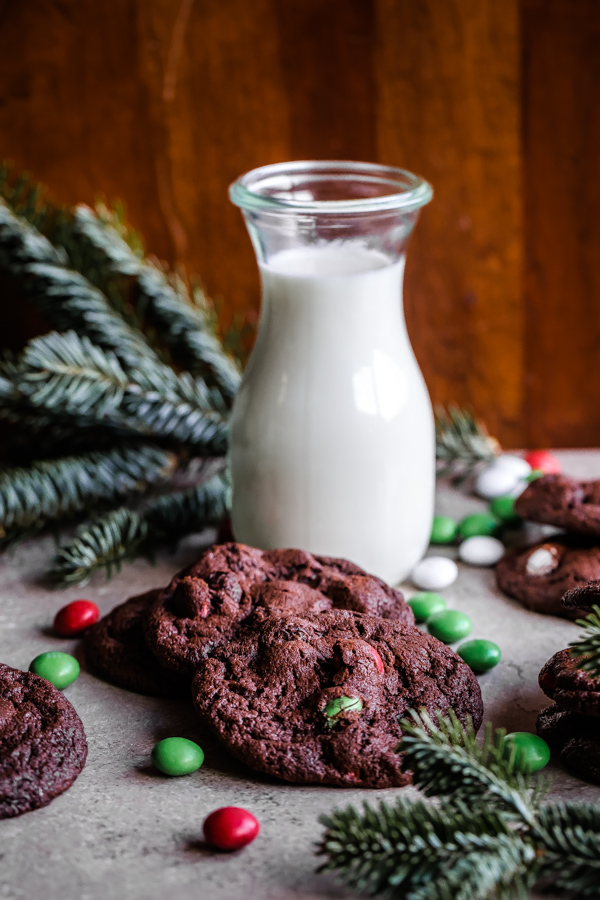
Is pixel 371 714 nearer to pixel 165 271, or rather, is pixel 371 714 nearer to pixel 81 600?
pixel 81 600

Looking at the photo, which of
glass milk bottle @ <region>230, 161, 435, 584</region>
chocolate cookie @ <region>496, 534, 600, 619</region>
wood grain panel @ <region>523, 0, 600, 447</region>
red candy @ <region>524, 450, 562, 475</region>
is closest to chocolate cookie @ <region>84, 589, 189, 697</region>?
glass milk bottle @ <region>230, 161, 435, 584</region>

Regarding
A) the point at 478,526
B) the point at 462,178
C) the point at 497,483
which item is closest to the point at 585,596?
the point at 478,526

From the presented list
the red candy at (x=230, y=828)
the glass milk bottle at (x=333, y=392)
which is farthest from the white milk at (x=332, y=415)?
the red candy at (x=230, y=828)

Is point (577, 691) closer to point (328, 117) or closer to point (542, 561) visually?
point (542, 561)

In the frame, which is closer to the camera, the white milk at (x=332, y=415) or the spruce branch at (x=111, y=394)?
the white milk at (x=332, y=415)

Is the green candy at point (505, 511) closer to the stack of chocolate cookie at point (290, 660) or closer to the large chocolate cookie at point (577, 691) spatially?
the stack of chocolate cookie at point (290, 660)

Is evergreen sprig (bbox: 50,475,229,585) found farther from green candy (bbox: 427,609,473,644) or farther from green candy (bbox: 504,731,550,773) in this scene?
green candy (bbox: 504,731,550,773)
